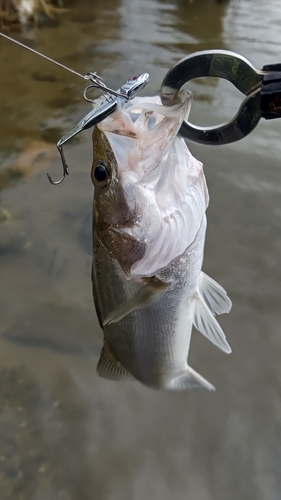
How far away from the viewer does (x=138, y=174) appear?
1.40 meters

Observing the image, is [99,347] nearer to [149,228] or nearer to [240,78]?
[149,228]

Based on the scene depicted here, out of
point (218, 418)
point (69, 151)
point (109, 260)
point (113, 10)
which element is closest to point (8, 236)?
point (69, 151)

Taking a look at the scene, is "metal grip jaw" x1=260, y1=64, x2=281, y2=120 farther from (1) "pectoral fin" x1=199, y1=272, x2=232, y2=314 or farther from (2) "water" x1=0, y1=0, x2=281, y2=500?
(2) "water" x1=0, y1=0, x2=281, y2=500

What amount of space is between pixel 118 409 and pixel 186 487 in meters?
0.53

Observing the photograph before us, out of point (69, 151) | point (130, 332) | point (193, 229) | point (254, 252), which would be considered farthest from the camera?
point (69, 151)

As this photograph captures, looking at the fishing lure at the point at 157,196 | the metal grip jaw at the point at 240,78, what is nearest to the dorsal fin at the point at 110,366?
the fishing lure at the point at 157,196

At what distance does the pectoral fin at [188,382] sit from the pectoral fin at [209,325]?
13.5 inches

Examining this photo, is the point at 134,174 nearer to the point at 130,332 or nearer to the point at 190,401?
the point at 130,332

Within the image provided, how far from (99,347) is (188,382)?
69cm

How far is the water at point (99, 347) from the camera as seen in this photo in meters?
2.04

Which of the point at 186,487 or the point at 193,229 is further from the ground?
the point at 193,229

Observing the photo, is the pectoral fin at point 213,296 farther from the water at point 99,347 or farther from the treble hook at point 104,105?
the treble hook at point 104,105

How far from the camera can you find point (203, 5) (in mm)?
7473

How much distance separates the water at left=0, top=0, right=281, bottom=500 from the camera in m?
2.04
